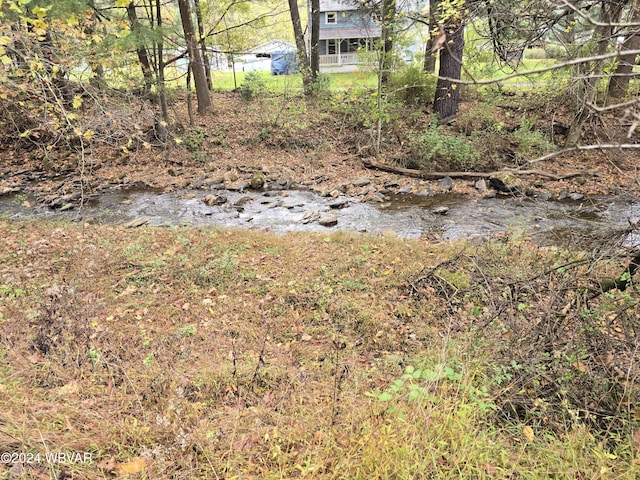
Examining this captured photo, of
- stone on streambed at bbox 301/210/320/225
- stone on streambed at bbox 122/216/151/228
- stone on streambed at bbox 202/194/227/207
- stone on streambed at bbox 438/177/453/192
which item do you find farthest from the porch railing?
stone on streambed at bbox 122/216/151/228

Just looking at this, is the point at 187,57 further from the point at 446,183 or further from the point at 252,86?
the point at 446,183

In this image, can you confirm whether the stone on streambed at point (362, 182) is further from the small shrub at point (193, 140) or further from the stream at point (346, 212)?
the small shrub at point (193, 140)

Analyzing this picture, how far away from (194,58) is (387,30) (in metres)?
6.66

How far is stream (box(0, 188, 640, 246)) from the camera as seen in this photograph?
8.09 m

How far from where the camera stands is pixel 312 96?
15523 mm

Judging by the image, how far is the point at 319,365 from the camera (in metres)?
3.72

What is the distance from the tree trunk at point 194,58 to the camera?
11992 mm

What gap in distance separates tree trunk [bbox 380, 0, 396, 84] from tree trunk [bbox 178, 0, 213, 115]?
5.99m

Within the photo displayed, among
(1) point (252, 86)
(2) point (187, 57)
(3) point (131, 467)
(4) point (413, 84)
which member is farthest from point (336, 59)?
(3) point (131, 467)

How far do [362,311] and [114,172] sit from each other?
10.7 meters

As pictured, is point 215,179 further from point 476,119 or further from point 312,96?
point 476,119

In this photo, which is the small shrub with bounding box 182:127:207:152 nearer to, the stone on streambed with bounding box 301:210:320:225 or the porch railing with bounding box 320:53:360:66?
the stone on streambed with bounding box 301:210:320:225

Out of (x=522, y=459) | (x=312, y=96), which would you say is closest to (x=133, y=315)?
(x=522, y=459)

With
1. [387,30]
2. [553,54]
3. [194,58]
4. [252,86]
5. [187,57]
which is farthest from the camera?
[252,86]
